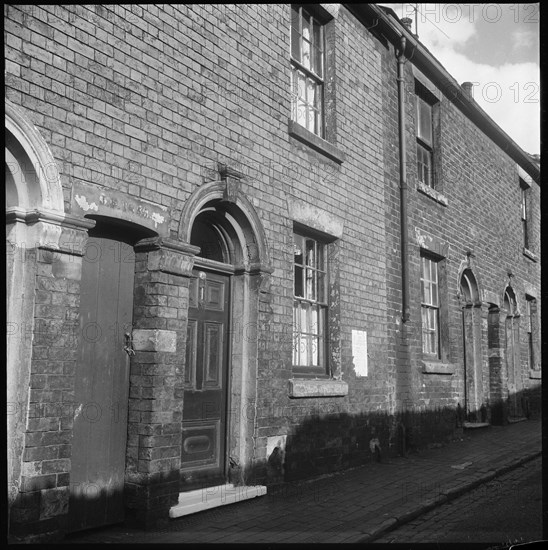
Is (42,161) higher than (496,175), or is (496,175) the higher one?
(496,175)

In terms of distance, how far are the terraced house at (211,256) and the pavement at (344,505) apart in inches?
8.7

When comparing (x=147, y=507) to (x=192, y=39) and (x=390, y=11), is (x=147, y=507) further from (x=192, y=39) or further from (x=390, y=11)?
(x=390, y=11)

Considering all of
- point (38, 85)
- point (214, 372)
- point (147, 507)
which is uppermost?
point (38, 85)

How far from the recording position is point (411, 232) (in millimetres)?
10516

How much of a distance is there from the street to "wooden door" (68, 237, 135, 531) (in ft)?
7.70

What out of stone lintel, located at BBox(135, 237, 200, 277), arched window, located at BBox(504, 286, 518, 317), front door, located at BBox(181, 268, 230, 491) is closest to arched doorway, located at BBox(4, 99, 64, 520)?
stone lintel, located at BBox(135, 237, 200, 277)

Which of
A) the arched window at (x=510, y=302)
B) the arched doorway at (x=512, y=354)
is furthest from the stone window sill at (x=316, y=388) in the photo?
the arched window at (x=510, y=302)

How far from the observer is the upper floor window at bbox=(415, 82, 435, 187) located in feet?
38.1

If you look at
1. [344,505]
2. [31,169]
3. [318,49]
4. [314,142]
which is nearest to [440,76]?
[318,49]

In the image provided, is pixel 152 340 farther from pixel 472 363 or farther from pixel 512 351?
pixel 512 351

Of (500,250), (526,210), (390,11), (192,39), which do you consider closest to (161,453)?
(192,39)

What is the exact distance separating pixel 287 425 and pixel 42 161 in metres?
4.00

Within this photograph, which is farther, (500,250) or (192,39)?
(500,250)

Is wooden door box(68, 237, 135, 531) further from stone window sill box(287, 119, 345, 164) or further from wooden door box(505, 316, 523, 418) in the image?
wooden door box(505, 316, 523, 418)
